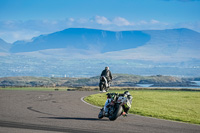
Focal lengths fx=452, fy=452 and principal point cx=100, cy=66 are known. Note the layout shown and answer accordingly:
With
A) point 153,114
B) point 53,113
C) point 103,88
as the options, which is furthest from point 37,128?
point 103,88

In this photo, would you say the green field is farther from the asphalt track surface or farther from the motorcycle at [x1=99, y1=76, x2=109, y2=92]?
the motorcycle at [x1=99, y1=76, x2=109, y2=92]

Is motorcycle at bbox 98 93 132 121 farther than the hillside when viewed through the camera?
No

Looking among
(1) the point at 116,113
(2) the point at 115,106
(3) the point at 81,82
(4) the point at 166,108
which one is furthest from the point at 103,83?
(3) the point at 81,82

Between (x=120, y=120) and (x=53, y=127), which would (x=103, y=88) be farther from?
(x=53, y=127)

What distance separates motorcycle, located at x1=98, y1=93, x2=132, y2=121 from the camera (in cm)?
1910

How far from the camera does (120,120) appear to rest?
19.2 metres

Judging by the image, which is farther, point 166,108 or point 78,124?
point 166,108

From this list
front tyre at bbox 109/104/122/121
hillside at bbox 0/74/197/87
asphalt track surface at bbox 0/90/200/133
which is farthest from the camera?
hillside at bbox 0/74/197/87

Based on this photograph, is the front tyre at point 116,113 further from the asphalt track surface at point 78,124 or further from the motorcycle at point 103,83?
the motorcycle at point 103,83

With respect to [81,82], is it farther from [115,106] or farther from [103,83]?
[115,106]

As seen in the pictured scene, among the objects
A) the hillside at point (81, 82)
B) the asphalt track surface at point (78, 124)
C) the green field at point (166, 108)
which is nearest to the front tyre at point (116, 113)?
the asphalt track surface at point (78, 124)

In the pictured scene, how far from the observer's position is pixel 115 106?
64.1ft

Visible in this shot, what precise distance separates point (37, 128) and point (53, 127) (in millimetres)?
623

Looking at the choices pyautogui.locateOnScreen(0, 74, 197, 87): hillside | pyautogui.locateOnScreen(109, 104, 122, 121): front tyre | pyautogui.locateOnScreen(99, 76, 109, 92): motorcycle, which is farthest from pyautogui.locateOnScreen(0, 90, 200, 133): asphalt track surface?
pyautogui.locateOnScreen(0, 74, 197, 87): hillside
